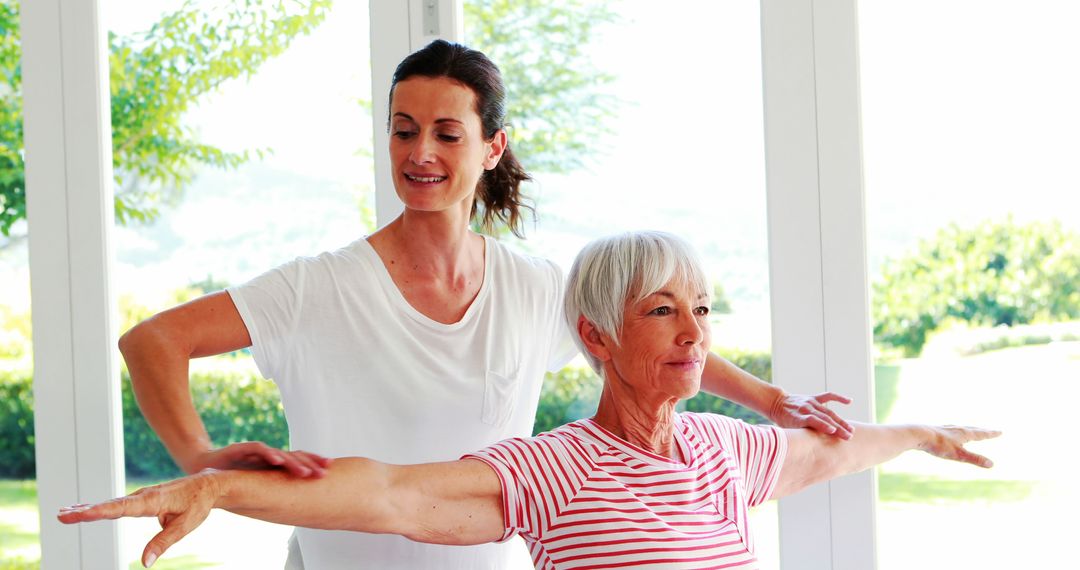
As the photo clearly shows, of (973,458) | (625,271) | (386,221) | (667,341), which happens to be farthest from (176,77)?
(973,458)

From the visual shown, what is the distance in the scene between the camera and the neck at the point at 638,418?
6.06 ft

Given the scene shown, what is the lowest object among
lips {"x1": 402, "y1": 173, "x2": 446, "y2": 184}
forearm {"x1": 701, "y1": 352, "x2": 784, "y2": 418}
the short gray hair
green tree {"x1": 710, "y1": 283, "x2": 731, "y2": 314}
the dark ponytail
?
forearm {"x1": 701, "y1": 352, "x2": 784, "y2": 418}

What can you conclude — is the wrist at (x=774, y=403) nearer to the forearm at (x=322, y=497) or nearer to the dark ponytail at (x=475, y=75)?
the dark ponytail at (x=475, y=75)

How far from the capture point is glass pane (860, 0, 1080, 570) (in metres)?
2.28

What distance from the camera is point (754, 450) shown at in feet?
6.59

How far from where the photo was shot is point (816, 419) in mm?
2107

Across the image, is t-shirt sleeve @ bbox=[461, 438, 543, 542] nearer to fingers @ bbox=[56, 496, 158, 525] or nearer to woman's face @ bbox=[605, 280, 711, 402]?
woman's face @ bbox=[605, 280, 711, 402]

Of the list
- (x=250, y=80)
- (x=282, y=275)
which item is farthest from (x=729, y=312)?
(x=250, y=80)

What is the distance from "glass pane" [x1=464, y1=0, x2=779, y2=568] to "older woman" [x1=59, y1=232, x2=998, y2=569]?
502 millimetres

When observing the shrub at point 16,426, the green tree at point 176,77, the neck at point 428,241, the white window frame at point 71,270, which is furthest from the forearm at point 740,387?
the shrub at point 16,426

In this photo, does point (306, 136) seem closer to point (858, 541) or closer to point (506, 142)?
point (506, 142)

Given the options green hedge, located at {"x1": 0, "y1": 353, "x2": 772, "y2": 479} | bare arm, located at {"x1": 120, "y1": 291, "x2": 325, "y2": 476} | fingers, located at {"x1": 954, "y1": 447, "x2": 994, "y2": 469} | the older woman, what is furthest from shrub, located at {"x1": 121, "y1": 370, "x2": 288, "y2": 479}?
fingers, located at {"x1": 954, "y1": 447, "x2": 994, "y2": 469}

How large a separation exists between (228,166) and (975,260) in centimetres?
172

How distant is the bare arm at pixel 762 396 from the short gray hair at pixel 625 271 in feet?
1.32
